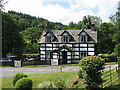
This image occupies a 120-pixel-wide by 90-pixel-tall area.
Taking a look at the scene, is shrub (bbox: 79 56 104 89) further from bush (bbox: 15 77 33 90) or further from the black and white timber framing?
the black and white timber framing

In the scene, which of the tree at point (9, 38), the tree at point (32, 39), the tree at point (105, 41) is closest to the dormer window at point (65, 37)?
the tree at point (9, 38)

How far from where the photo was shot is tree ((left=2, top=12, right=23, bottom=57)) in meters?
43.5

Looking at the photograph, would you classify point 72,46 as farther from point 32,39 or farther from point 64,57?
point 32,39

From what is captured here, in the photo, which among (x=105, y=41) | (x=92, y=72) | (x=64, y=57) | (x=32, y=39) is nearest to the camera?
(x=92, y=72)

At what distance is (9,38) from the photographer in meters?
45.1

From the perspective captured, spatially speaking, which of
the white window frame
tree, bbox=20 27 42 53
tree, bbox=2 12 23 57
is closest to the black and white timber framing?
the white window frame

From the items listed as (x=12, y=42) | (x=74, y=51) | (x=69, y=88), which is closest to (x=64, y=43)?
(x=74, y=51)

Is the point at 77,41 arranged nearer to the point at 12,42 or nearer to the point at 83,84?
the point at 12,42

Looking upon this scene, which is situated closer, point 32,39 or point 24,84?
point 24,84

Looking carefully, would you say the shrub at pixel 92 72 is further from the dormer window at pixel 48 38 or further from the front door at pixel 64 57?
the dormer window at pixel 48 38

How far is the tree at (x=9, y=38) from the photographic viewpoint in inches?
1713

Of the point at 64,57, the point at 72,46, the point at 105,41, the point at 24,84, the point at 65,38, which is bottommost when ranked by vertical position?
the point at 24,84

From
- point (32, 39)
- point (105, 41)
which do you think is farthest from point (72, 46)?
point (32, 39)

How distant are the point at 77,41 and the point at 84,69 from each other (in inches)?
967
